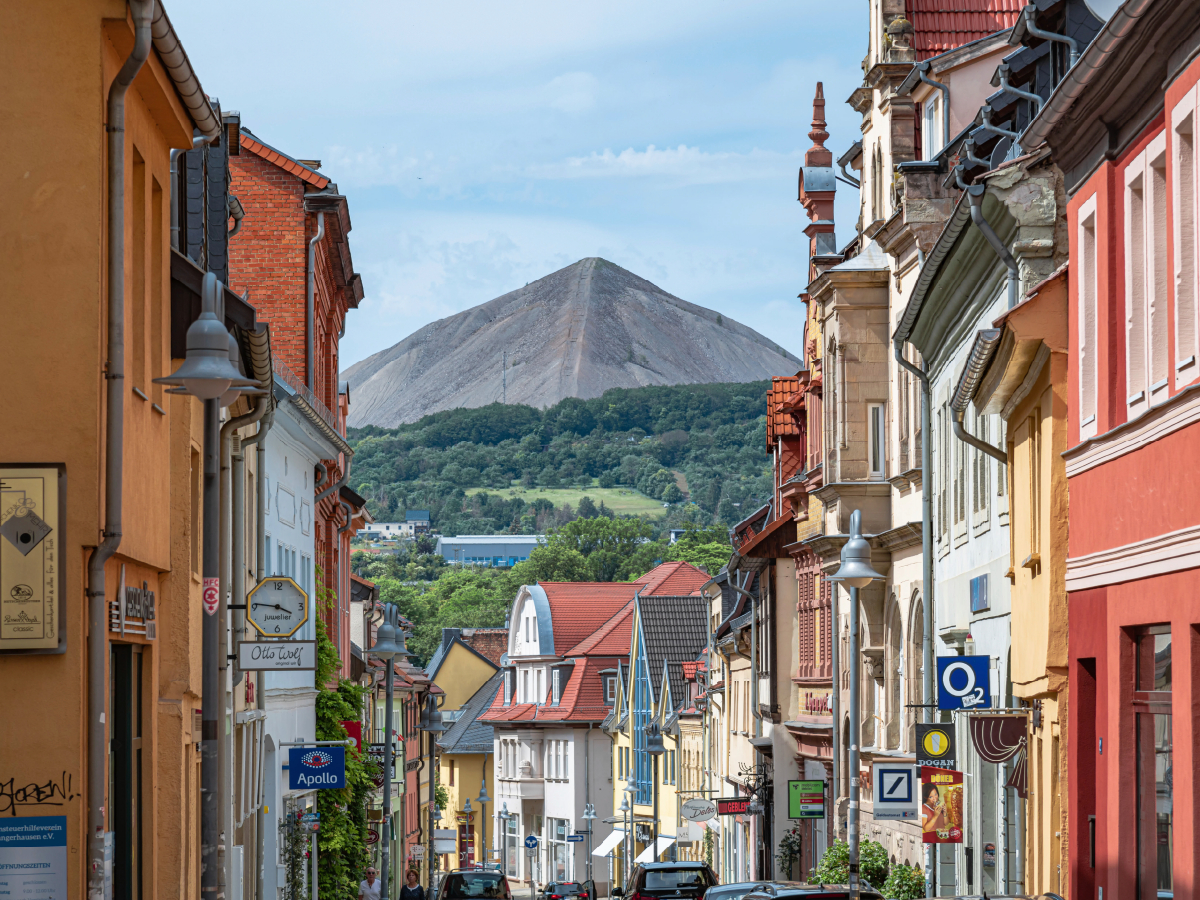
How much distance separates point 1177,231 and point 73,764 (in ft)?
27.2

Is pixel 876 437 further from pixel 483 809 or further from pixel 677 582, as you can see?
pixel 483 809

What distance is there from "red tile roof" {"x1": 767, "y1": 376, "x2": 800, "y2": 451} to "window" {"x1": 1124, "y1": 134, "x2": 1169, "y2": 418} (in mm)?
31047

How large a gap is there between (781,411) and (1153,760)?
32352 millimetres

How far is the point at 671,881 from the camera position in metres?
29.0

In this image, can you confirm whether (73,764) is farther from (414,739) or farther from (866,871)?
(414,739)

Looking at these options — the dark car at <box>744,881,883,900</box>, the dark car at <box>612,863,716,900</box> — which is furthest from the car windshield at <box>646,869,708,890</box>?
the dark car at <box>744,881,883,900</box>

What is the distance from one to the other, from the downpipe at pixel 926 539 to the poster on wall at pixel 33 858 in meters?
17.4

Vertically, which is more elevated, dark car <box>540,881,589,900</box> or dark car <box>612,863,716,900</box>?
dark car <box>612,863,716,900</box>

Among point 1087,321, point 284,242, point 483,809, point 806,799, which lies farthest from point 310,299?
point 483,809

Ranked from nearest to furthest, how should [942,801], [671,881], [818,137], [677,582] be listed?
[942,801], [671,881], [818,137], [677,582]

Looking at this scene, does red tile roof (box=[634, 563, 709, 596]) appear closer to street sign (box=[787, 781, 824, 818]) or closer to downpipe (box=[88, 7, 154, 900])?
street sign (box=[787, 781, 824, 818])

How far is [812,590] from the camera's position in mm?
42219

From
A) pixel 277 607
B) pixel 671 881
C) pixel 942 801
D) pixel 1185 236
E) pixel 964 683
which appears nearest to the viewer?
pixel 1185 236

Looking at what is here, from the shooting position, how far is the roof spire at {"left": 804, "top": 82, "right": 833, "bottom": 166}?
41500mm
